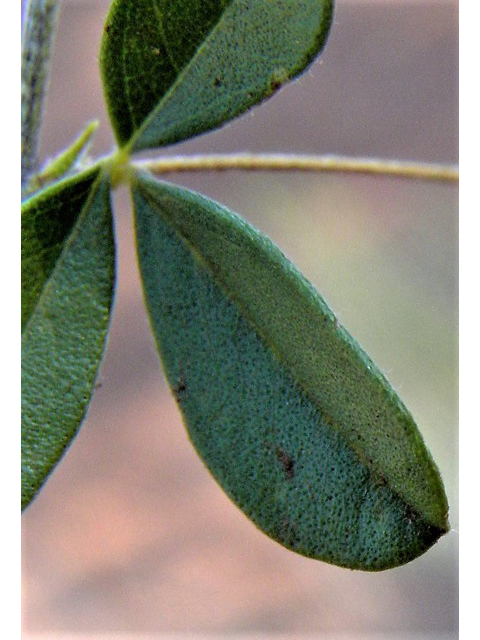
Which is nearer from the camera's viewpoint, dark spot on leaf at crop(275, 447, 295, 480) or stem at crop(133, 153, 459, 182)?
dark spot on leaf at crop(275, 447, 295, 480)

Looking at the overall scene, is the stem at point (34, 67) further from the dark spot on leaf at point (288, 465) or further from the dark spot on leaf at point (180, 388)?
the dark spot on leaf at point (288, 465)

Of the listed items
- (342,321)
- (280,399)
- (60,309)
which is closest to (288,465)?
(280,399)

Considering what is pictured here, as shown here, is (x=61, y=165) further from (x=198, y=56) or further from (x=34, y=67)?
(x=198, y=56)

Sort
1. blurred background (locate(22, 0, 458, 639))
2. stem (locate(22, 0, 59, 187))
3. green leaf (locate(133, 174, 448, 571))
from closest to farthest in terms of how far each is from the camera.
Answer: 1. green leaf (locate(133, 174, 448, 571))
2. stem (locate(22, 0, 59, 187))
3. blurred background (locate(22, 0, 458, 639))

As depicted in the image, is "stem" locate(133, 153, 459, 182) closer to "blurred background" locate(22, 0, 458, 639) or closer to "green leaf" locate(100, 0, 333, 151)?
"green leaf" locate(100, 0, 333, 151)

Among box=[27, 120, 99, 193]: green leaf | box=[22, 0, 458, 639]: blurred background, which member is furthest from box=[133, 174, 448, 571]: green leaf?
box=[22, 0, 458, 639]: blurred background

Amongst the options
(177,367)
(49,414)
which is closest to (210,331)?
(177,367)
